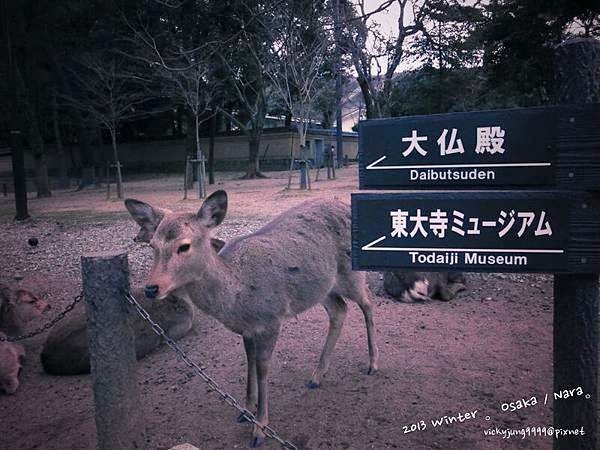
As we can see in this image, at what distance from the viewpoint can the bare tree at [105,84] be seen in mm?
20812

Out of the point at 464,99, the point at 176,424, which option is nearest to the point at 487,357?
the point at 176,424

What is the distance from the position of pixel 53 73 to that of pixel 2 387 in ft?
77.0

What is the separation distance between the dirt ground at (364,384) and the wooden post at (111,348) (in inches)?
21.5

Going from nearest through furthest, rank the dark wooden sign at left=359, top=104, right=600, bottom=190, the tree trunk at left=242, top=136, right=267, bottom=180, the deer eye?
the dark wooden sign at left=359, top=104, right=600, bottom=190, the deer eye, the tree trunk at left=242, top=136, right=267, bottom=180

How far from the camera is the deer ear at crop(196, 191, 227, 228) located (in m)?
3.49

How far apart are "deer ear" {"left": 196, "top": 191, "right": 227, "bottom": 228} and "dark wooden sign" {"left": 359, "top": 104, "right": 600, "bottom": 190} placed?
1.17 m

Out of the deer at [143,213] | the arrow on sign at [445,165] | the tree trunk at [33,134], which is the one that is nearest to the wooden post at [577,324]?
the arrow on sign at [445,165]

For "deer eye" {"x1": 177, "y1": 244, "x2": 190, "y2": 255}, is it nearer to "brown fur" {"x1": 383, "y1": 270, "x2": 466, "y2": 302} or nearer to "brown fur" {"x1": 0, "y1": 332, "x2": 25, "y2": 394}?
"brown fur" {"x1": 0, "y1": 332, "x2": 25, "y2": 394}

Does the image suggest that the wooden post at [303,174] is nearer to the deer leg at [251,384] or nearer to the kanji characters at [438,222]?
the deer leg at [251,384]

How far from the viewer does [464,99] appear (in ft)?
66.6

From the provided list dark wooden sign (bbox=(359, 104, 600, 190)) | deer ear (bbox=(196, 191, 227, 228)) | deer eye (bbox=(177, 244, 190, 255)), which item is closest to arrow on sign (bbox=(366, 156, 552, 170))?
dark wooden sign (bbox=(359, 104, 600, 190))

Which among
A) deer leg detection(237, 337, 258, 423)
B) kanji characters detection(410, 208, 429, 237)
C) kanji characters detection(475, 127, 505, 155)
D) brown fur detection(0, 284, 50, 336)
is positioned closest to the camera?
kanji characters detection(475, 127, 505, 155)

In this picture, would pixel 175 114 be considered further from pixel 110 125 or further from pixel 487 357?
pixel 487 357

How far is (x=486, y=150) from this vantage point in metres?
2.54
